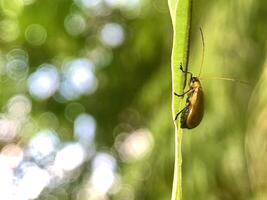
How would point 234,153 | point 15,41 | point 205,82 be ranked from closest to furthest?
1. point 234,153
2. point 205,82
3. point 15,41

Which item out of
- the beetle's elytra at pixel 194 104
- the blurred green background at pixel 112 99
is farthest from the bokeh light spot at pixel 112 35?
the beetle's elytra at pixel 194 104

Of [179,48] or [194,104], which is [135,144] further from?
[179,48]

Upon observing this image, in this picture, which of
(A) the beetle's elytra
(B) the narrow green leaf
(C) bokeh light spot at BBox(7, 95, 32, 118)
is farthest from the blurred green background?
(B) the narrow green leaf

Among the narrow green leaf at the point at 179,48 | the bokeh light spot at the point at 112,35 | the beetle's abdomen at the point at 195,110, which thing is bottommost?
the beetle's abdomen at the point at 195,110

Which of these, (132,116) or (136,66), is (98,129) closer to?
(132,116)

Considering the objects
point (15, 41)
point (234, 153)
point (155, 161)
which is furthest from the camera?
point (15, 41)

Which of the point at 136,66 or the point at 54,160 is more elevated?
the point at 136,66

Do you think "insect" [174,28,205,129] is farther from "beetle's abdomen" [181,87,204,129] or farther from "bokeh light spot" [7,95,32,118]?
"bokeh light spot" [7,95,32,118]

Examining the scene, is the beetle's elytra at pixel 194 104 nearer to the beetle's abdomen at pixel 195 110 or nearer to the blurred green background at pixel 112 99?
the beetle's abdomen at pixel 195 110

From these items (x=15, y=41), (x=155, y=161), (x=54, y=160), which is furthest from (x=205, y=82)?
(x=15, y=41)

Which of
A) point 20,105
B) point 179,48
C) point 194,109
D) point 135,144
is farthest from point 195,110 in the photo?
point 20,105
